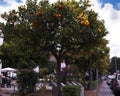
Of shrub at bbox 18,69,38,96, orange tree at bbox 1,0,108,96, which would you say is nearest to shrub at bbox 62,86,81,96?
orange tree at bbox 1,0,108,96

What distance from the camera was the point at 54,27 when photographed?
49.3 ft

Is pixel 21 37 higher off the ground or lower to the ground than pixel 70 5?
lower

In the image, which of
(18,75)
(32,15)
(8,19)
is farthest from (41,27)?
(18,75)

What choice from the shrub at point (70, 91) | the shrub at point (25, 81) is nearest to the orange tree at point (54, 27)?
the shrub at point (70, 91)

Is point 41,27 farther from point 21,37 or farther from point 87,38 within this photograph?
point 87,38

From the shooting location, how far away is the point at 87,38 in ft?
51.9

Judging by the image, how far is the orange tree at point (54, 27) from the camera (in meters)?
14.9

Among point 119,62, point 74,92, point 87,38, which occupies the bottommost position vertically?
point 74,92

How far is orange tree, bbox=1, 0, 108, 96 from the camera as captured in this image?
48.9 feet

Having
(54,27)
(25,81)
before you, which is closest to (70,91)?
(54,27)

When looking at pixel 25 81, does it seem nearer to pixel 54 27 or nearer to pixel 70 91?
pixel 70 91

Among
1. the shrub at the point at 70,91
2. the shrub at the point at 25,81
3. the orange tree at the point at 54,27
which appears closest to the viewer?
the orange tree at the point at 54,27

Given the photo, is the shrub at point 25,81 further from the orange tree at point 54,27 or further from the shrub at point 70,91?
the shrub at point 70,91

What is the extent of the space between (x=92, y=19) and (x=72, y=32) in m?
1.48
